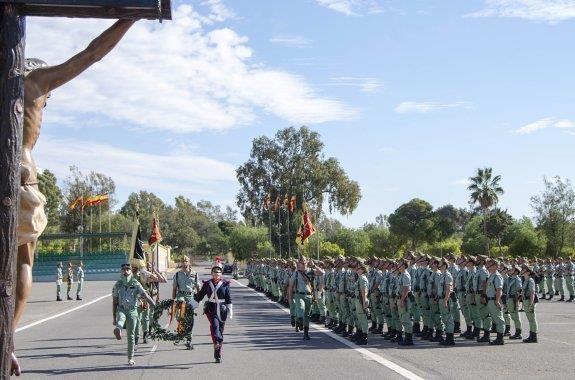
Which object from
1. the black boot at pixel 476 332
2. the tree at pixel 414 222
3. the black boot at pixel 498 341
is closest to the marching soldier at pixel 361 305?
the black boot at pixel 498 341

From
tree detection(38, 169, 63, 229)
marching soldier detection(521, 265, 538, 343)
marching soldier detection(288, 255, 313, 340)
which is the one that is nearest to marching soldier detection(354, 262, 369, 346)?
marching soldier detection(288, 255, 313, 340)

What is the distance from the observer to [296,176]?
68000 millimetres

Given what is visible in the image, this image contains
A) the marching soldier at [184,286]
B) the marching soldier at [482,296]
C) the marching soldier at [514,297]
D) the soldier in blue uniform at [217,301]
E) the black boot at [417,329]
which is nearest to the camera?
the soldier in blue uniform at [217,301]

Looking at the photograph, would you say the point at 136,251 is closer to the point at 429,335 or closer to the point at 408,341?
the point at 408,341

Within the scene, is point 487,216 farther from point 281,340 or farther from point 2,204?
point 2,204

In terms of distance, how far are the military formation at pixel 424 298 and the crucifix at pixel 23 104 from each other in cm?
1351

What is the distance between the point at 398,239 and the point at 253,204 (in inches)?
693

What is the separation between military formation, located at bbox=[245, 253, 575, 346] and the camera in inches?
645

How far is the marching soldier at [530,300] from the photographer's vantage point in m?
16.3

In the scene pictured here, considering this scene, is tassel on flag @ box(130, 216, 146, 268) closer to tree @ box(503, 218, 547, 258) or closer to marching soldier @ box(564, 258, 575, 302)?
marching soldier @ box(564, 258, 575, 302)

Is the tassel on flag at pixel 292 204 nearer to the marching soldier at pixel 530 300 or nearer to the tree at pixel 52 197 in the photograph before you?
the tree at pixel 52 197

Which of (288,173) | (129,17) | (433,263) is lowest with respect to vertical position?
(433,263)

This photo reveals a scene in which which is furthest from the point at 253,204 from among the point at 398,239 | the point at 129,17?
the point at 129,17

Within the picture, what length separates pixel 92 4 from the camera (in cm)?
Result: 302
